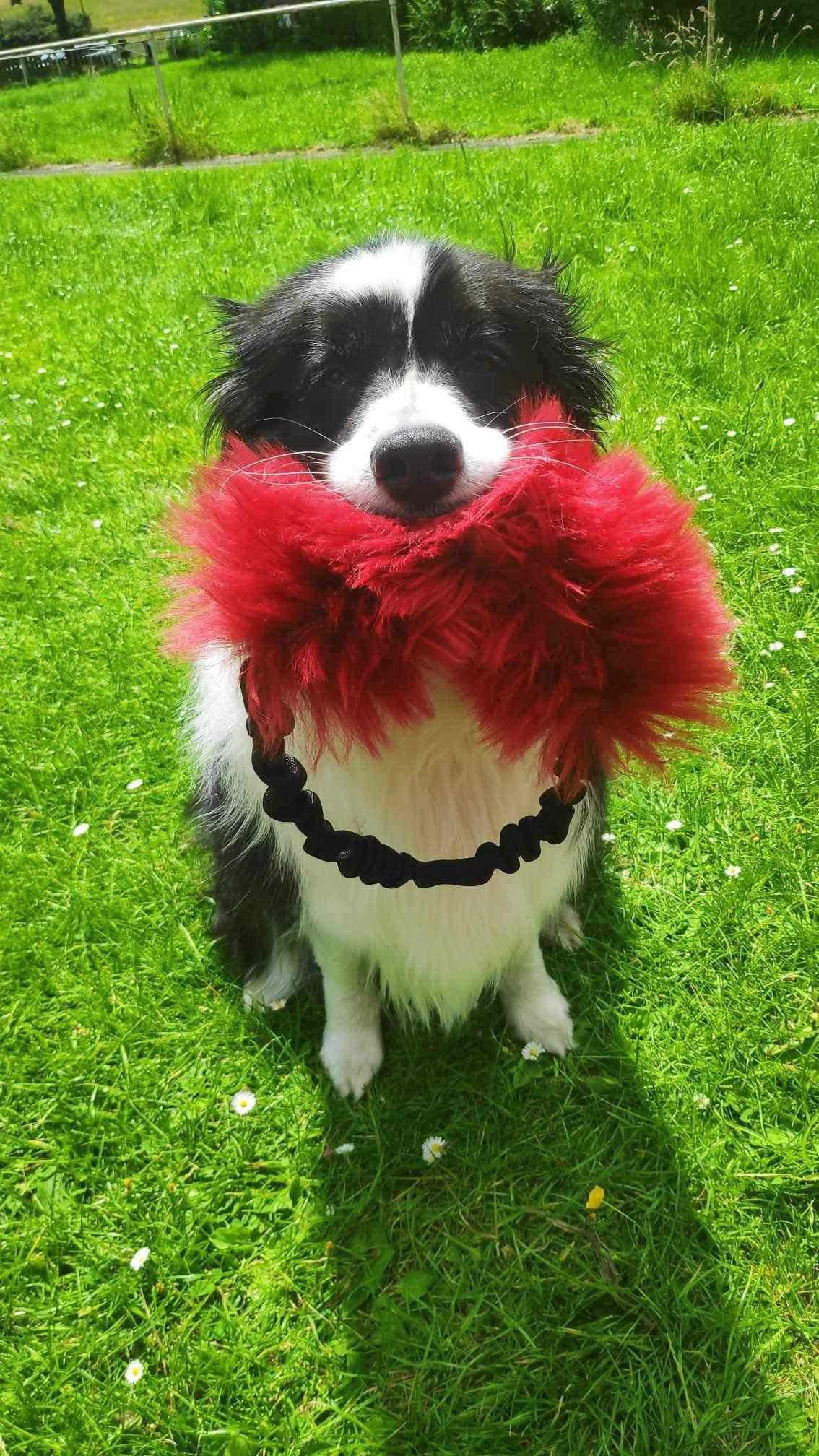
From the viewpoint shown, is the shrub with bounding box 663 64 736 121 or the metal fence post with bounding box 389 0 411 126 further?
the metal fence post with bounding box 389 0 411 126

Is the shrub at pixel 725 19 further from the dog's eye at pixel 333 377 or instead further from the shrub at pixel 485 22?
the dog's eye at pixel 333 377

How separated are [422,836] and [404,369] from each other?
2.54 feet

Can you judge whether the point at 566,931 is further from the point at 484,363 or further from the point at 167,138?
the point at 167,138

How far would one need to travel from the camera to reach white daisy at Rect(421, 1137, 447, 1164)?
5.74 ft

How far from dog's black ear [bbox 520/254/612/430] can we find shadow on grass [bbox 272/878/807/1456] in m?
1.29

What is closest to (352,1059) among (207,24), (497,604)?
(497,604)

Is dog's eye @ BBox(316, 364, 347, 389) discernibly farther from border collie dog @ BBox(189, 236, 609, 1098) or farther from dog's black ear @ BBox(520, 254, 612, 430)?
dog's black ear @ BBox(520, 254, 612, 430)

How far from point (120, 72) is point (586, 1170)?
1010 inches

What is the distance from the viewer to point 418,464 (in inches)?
45.0

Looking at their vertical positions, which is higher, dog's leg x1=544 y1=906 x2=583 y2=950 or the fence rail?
the fence rail

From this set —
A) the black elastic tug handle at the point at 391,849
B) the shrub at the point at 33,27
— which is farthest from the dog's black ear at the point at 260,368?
the shrub at the point at 33,27

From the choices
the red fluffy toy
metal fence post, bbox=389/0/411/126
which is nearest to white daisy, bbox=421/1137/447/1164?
the red fluffy toy

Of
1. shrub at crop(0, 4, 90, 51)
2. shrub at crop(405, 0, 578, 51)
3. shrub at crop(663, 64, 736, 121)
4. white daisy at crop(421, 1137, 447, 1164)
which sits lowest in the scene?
white daisy at crop(421, 1137, 447, 1164)

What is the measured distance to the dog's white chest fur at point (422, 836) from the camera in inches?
53.9
